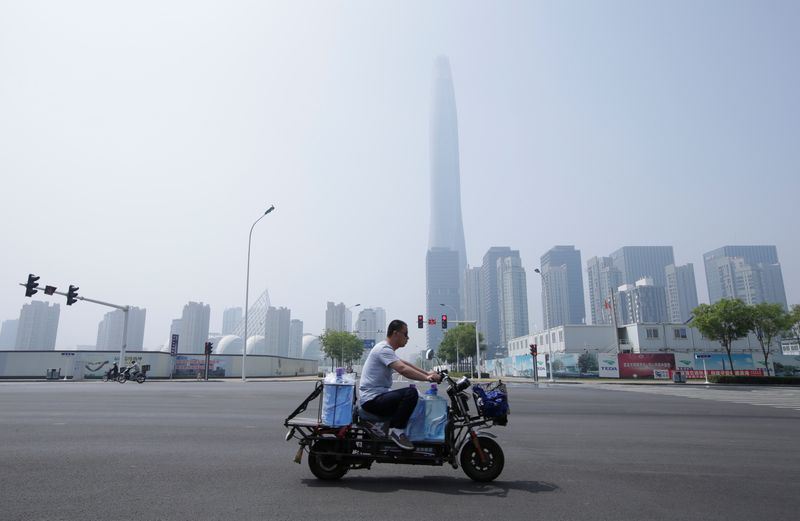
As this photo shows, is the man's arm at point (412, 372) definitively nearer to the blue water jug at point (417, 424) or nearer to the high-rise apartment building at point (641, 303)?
the blue water jug at point (417, 424)

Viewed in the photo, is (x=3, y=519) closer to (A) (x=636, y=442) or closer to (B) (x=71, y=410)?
(A) (x=636, y=442)

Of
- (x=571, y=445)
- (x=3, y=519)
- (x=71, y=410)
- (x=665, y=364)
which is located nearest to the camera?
(x=3, y=519)

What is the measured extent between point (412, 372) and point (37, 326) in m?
157

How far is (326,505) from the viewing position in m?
4.31

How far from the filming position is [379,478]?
214 inches

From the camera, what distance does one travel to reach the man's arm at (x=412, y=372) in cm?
501

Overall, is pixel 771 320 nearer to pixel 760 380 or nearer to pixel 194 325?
pixel 760 380

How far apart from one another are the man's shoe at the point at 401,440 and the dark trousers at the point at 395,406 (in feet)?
0.24

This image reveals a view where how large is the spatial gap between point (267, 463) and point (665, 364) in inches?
2066

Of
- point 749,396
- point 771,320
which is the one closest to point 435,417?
point 749,396

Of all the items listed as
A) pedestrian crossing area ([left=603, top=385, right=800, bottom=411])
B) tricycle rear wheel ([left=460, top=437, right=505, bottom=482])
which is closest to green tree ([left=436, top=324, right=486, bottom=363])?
pedestrian crossing area ([left=603, top=385, right=800, bottom=411])

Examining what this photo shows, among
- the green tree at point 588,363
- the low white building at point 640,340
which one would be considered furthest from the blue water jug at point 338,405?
the low white building at point 640,340

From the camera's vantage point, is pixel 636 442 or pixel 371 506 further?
pixel 636 442

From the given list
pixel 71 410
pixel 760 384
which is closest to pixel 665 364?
pixel 760 384
